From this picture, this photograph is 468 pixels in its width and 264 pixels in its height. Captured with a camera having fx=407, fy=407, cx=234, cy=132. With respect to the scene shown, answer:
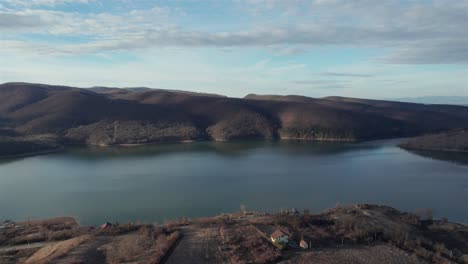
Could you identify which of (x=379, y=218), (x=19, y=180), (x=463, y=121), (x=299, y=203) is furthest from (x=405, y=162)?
(x=463, y=121)

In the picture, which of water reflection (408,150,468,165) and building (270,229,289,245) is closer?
building (270,229,289,245)

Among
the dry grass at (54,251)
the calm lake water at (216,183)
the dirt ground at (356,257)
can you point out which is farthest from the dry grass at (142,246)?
the calm lake water at (216,183)

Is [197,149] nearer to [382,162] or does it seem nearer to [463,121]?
[382,162]

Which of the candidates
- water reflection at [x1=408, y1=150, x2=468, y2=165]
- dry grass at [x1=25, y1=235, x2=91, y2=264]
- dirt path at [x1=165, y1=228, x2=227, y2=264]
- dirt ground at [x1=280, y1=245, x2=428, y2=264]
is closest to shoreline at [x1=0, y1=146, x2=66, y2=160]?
dry grass at [x1=25, y1=235, x2=91, y2=264]

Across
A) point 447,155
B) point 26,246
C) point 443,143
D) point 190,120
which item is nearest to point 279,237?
point 26,246

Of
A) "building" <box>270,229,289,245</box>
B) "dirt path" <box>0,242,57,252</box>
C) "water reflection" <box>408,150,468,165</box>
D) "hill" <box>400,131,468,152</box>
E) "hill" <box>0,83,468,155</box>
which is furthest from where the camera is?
"hill" <box>0,83,468,155</box>

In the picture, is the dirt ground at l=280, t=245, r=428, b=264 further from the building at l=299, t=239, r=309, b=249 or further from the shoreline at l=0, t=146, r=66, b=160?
the shoreline at l=0, t=146, r=66, b=160

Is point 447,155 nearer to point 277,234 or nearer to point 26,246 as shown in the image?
point 277,234
